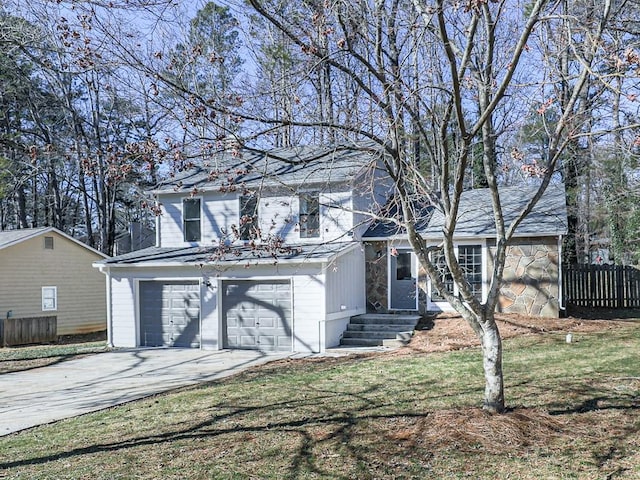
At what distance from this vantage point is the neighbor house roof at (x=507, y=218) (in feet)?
50.3

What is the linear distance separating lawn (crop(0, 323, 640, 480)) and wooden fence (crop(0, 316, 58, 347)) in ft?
40.8

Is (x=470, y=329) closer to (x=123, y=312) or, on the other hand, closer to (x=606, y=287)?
(x=606, y=287)

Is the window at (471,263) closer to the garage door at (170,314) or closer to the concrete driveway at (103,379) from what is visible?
the concrete driveway at (103,379)

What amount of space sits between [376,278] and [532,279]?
4.35 meters

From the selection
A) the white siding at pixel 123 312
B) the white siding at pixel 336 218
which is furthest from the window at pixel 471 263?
the white siding at pixel 123 312

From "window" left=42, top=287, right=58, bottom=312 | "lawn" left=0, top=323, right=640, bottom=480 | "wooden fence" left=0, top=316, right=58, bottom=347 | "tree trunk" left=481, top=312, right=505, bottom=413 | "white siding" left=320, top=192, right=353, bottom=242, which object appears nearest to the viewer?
"lawn" left=0, top=323, right=640, bottom=480

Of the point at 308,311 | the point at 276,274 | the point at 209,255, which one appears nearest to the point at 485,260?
the point at 308,311

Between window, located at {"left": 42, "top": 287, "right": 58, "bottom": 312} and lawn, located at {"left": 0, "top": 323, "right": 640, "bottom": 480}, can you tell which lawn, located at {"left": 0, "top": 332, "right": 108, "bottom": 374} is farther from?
lawn, located at {"left": 0, "top": 323, "right": 640, "bottom": 480}

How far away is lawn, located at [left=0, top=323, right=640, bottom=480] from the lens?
552cm

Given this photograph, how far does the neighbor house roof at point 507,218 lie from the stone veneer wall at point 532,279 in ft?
1.40

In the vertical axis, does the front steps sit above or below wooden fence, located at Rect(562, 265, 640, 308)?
below

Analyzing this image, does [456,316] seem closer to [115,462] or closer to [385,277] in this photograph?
[385,277]

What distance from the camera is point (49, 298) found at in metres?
22.1

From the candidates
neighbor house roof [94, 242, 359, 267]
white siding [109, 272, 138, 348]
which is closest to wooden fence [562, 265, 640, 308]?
neighbor house roof [94, 242, 359, 267]
